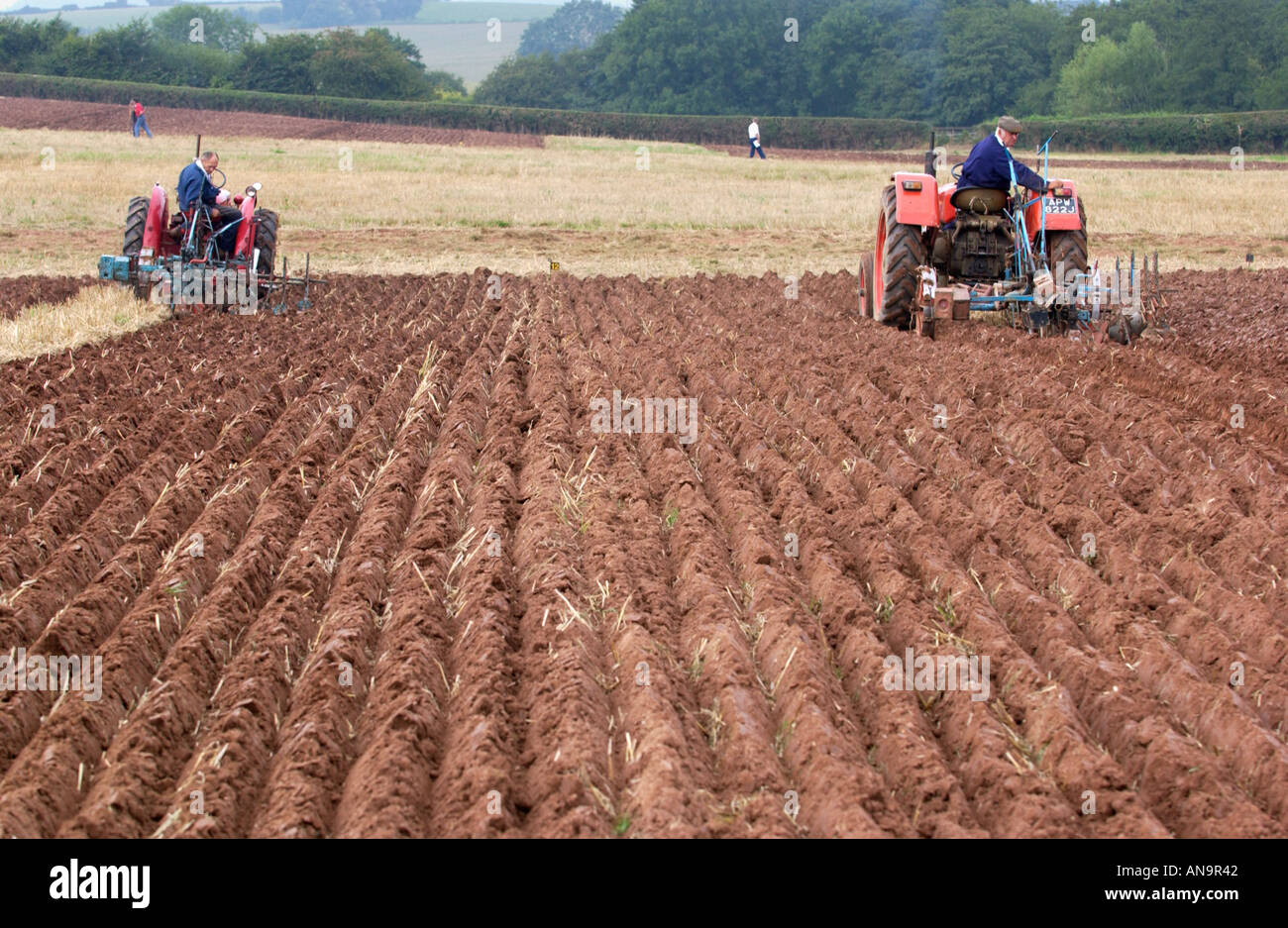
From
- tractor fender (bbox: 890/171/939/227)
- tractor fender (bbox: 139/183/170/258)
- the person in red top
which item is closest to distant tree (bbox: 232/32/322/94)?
the person in red top

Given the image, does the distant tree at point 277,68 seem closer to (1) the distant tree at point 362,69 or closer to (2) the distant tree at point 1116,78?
(1) the distant tree at point 362,69

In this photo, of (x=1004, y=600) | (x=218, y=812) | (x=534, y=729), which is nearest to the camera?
(x=218, y=812)

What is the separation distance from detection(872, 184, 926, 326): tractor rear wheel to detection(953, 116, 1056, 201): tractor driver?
0.62m

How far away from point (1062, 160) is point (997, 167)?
32.0 metres

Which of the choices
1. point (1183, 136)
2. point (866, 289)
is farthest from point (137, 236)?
point (1183, 136)

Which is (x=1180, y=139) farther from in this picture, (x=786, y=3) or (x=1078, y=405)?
(x=1078, y=405)

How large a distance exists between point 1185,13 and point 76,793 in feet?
234

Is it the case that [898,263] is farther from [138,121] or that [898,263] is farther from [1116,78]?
[1116,78]

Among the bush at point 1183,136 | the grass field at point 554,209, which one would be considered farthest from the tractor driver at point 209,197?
the bush at point 1183,136

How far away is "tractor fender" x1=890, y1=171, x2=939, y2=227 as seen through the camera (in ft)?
37.0

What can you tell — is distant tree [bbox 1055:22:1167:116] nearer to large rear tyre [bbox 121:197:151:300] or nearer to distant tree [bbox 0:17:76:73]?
distant tree [bbox 0:17:76:73]

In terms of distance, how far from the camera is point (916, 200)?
11.4m
